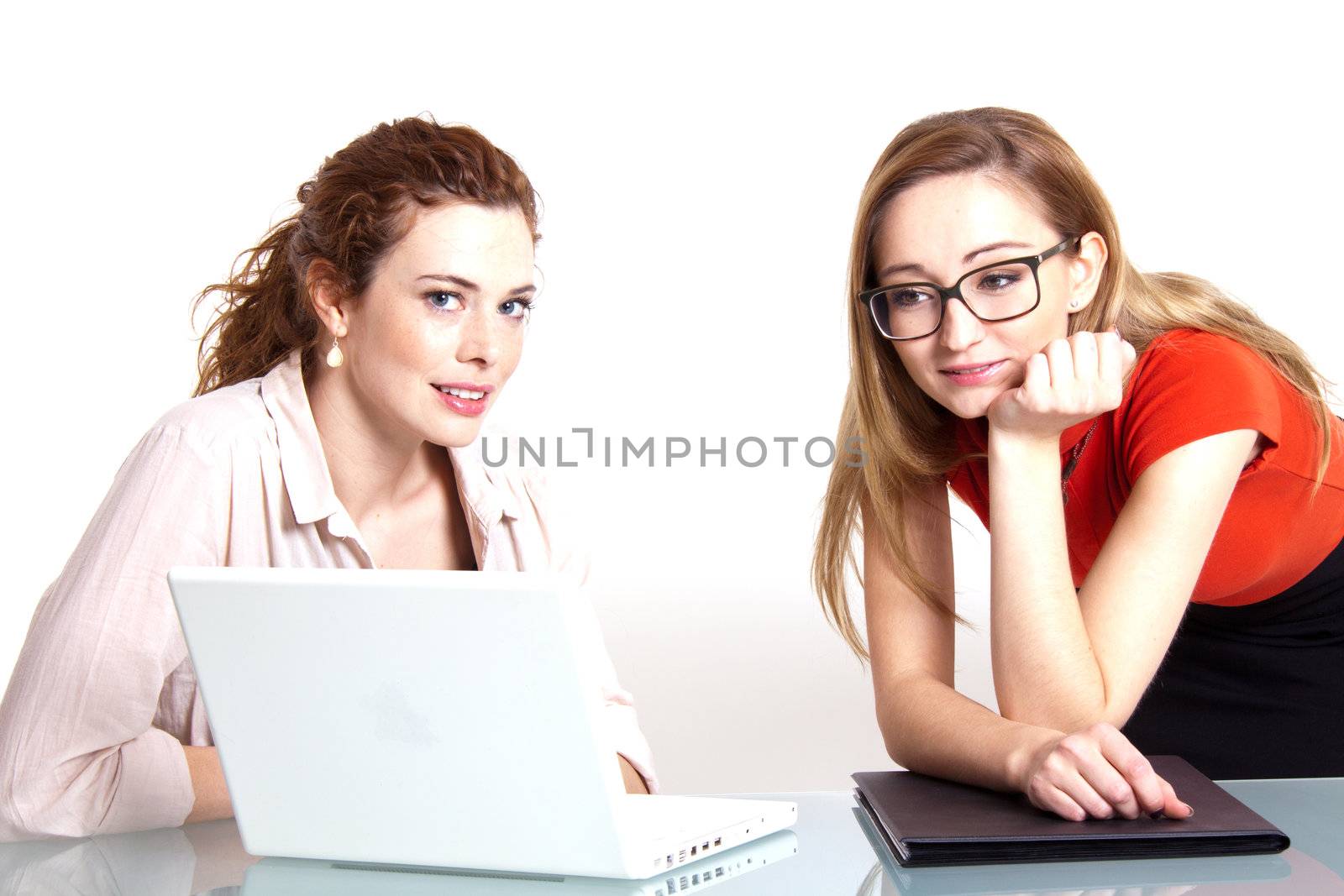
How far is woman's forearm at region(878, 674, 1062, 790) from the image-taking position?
1.38 metres

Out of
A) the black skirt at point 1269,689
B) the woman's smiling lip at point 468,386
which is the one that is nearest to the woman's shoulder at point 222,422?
the woman's smiling lip at point 468,386

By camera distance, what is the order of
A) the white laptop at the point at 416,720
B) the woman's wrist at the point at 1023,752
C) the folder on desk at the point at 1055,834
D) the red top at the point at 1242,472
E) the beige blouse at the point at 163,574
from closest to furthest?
the white laptop at the point at 416,720 < the folder on desk at the point at 1055,834 < the woman's wrist at the point at 1023,752 < the beige blouse at the point at 163,574 < the red top at the point at 1242,472

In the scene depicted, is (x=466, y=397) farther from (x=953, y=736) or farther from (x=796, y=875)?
(x=796, y=875)

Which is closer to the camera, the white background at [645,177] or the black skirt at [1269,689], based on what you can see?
the black skirt at [1269,689]

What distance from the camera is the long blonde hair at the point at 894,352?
5.87 feet

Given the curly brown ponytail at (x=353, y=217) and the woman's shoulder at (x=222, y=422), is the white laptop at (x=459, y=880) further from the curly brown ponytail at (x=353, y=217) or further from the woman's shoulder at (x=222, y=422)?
the curly brown ponytail at (x=353, y=217)

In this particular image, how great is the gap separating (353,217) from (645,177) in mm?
2763

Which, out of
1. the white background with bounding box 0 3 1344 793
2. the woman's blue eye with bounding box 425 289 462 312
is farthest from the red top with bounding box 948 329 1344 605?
the white background with bounding box 0 3 1344 793

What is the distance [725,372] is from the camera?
4.52m

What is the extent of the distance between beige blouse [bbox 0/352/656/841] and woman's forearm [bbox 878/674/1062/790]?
0.33m

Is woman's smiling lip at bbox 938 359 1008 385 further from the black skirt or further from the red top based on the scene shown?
the black skirt

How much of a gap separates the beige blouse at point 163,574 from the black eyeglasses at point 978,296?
0.59m

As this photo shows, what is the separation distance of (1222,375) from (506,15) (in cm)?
336

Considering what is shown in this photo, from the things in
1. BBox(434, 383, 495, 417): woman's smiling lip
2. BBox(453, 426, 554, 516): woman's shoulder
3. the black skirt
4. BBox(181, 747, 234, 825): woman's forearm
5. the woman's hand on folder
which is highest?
BBox(434, 383, 495, 417): woman's smiling lip
